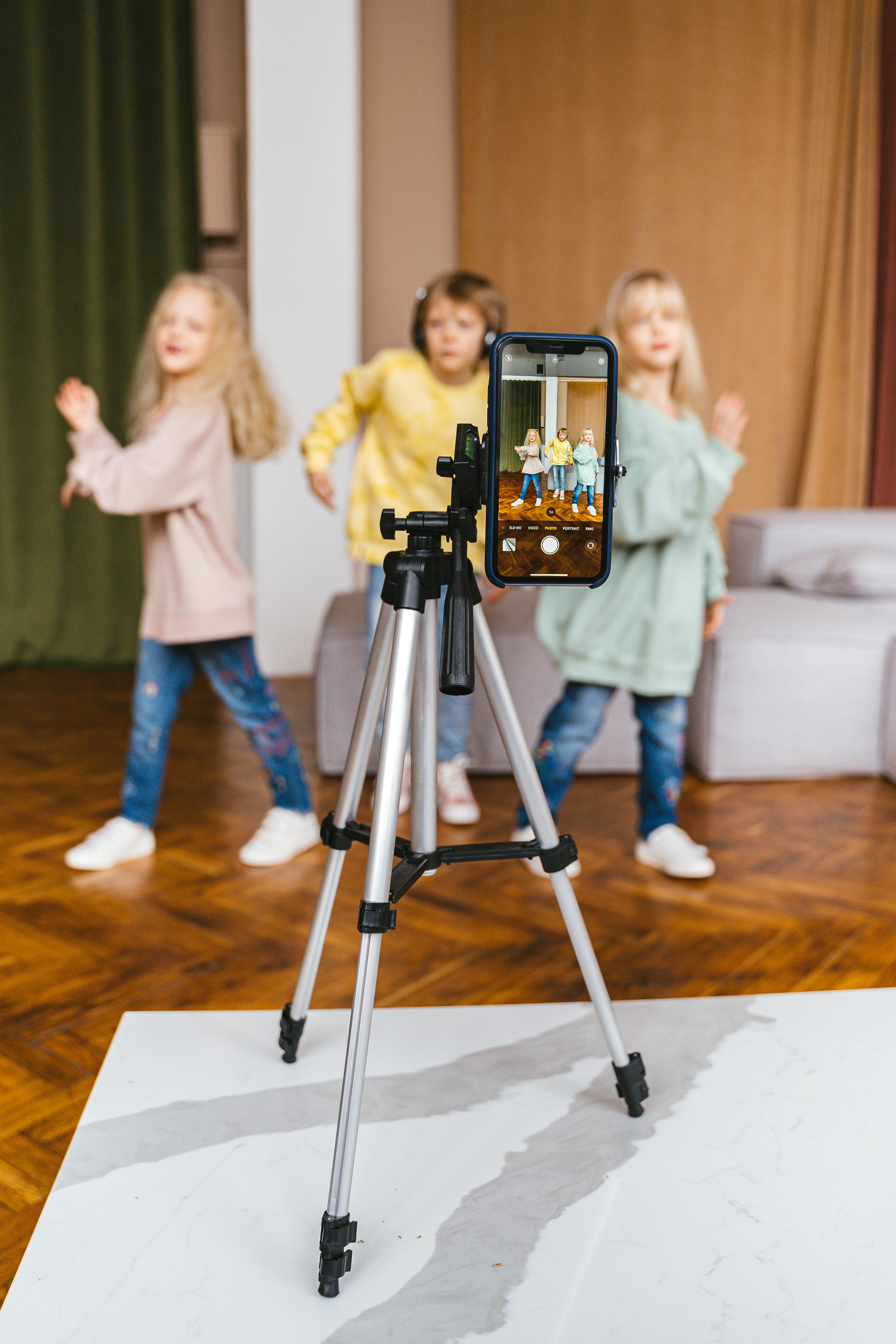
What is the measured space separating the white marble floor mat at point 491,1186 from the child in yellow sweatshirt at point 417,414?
0.97 meters

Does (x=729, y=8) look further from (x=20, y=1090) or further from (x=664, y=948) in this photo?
(x=20, y=1090)

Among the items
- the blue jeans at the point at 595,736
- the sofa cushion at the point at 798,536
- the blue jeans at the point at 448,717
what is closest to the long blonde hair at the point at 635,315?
the blue jeans at the point at 595,736

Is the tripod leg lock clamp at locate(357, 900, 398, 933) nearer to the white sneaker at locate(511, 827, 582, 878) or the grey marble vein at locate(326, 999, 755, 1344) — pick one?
the grey marble vein at locate(326, 999, 755, 1344)

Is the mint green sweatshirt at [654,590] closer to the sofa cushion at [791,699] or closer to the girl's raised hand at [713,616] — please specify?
the girl's raised hand at [713,616]

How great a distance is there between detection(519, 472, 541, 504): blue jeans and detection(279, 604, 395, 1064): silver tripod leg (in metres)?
0.20

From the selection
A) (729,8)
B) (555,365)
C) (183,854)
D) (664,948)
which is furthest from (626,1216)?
(729,8)

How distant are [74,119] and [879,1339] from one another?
4.33 meters

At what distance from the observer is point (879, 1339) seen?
1.01 meters

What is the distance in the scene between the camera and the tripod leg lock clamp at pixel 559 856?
124cm

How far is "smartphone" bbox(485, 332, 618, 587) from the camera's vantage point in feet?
3.35

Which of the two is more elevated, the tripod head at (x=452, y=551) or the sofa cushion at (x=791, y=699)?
the tripod head at (x=452, y=551)

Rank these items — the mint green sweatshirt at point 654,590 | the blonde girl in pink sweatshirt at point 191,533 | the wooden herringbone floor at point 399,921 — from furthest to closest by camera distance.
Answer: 1. the blonde girl in pink sweatshirt at point 191,533
2. the mint green sweatshirt at point 654,590
3. the wooden herringbone floor at point 399,921

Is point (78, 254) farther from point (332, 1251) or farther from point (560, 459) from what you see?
point (332, 1251)

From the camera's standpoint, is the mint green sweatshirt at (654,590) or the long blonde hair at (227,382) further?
the long blonde hair at (227,382)
